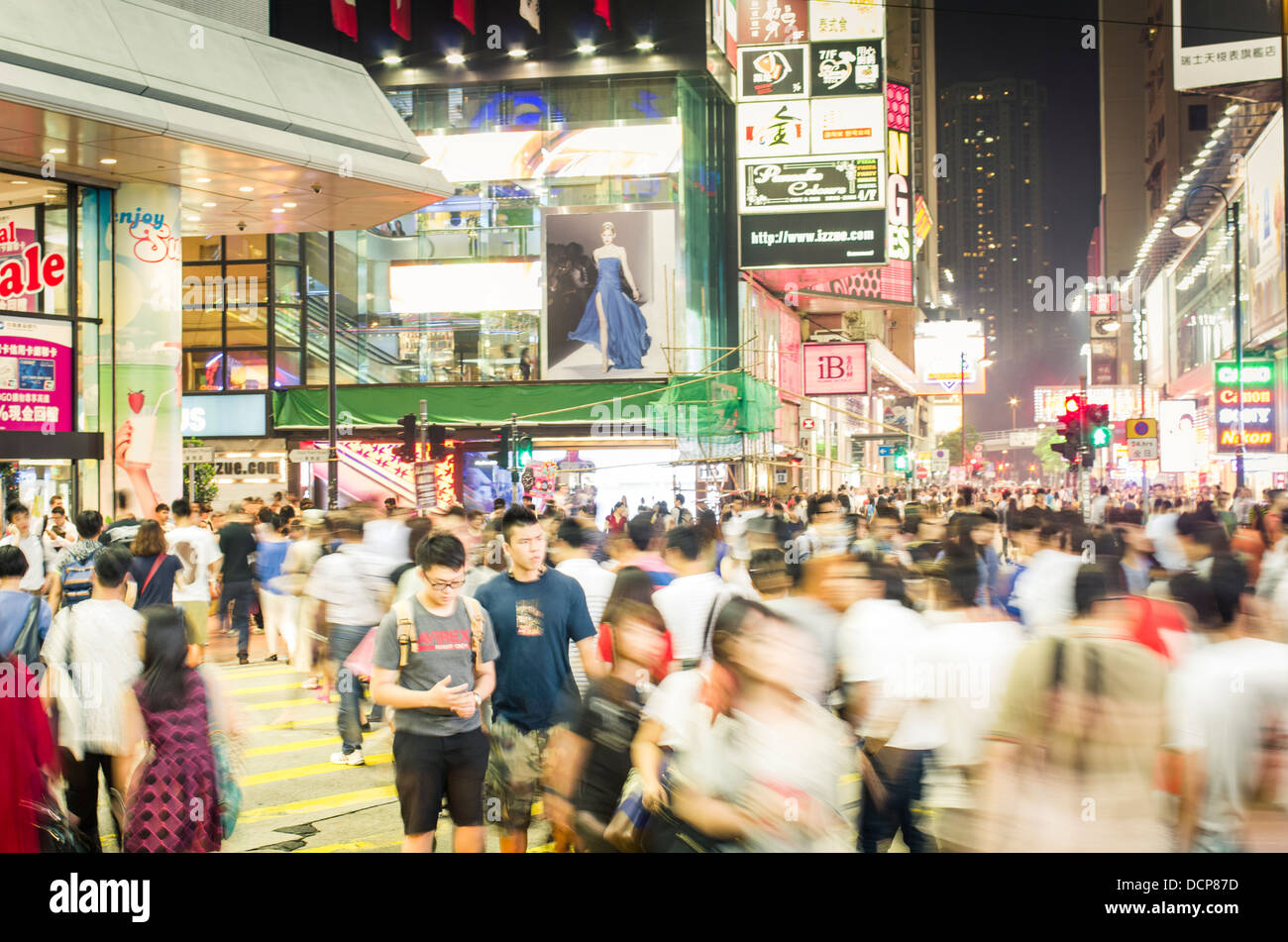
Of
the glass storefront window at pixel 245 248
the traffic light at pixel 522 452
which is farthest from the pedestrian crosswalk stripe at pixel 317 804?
the glass storefront window at pixel 245 248

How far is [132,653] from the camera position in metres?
5.97

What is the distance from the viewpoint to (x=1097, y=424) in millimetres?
19453

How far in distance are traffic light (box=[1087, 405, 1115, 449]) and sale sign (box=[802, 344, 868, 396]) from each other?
17042 mm

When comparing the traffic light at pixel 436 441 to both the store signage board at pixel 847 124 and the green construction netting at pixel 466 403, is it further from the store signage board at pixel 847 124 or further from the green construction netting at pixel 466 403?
the store signage board at pixel 847 124

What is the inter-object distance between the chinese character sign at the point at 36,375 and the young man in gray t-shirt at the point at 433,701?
14.7 metres

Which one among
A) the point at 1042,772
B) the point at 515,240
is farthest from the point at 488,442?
the point at 1042,772

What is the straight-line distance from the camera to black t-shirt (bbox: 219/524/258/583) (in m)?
15.5

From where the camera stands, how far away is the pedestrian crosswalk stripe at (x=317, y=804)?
844cm

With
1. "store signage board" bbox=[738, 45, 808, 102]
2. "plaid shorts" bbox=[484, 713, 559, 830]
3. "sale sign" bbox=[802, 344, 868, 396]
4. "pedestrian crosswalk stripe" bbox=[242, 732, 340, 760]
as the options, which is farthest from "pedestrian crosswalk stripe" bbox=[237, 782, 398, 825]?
"sale sign" bbox=[802, 344, 868, 396]

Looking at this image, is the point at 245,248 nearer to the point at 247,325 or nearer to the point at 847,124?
the point at 247,325

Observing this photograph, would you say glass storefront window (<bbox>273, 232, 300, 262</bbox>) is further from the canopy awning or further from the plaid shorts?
the plaid shorts

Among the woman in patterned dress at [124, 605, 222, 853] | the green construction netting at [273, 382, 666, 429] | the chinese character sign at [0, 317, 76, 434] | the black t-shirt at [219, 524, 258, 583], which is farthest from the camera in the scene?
the green construction netting at [273, 382, 666, 429]

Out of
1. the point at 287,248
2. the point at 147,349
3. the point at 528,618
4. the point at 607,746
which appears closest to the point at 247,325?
the point at 287,248

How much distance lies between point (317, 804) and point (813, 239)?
24471 mm
